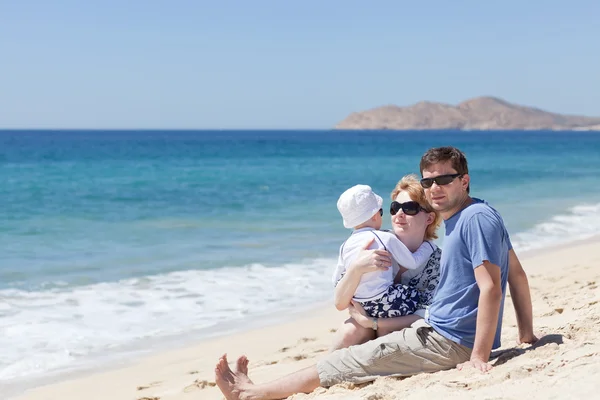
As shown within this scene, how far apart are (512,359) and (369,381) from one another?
2.79 feet

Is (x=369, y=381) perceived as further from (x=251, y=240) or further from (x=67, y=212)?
(x=67, y=212)

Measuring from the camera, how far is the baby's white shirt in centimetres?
436

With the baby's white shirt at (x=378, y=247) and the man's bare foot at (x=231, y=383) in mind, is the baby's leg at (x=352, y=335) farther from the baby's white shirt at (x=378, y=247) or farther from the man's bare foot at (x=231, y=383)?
the man's bare foot at (x=231, y=383)

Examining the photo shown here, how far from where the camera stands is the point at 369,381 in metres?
4.34

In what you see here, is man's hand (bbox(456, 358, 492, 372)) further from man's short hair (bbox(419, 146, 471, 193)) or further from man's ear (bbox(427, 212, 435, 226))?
man's short hair (bbox(419, 146, 471, 193))

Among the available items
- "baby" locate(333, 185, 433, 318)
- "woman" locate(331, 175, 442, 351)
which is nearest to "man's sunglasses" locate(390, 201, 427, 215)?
"woman" locate(331, 175, 442, 351)

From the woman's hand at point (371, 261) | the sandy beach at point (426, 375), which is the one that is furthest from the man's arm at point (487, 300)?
the woman's hand at point (371, 261)

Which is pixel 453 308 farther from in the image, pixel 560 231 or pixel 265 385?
pixel 560 231

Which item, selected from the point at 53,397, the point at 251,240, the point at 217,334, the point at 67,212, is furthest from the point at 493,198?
the point at 53,397

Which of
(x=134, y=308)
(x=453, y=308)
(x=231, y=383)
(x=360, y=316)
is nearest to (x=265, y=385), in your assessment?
(x=231, y=383)

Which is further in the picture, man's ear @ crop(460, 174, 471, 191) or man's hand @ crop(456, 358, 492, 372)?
man's ear @ crop(460, 174, 471, 191)

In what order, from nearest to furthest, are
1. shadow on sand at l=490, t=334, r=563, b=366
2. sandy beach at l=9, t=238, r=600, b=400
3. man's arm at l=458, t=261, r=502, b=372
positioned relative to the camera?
sandy beach at l=9, t=238, r=600, b=400
man's arm at l=458, t=261, r=502, b=372
shadow on sand at l=490, t=334, r=563, b=366

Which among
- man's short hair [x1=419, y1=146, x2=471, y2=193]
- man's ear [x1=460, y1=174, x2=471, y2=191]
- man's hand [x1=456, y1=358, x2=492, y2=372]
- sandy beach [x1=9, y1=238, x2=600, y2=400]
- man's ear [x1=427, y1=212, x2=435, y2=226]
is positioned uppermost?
man's short hair [x1=419, y1=146, x2=471, y2=193]

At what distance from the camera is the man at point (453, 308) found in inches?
151
